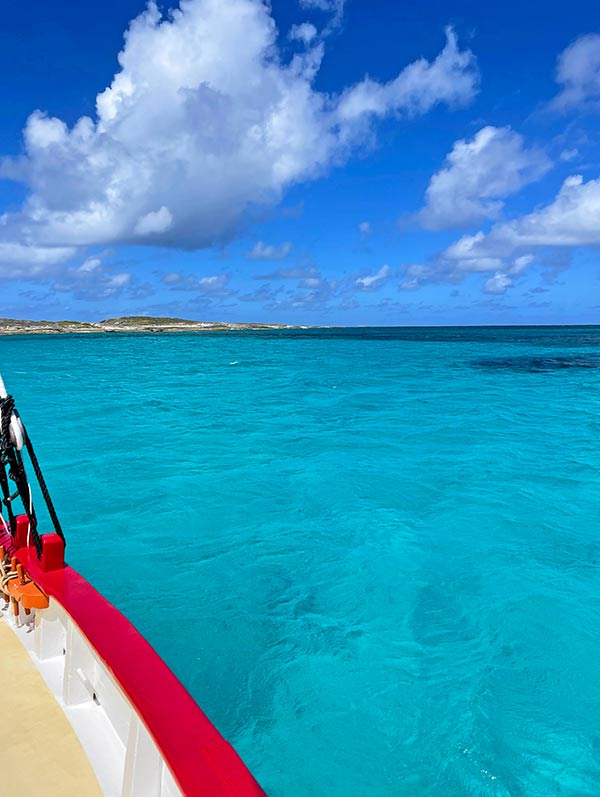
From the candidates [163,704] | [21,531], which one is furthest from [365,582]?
[163,704]

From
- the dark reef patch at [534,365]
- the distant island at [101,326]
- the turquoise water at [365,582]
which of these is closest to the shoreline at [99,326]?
the distant island at [101,326]

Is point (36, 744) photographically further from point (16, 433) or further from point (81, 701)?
point (16, 433)

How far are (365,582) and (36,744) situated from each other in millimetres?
5027

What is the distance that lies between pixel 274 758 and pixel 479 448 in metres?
11.1

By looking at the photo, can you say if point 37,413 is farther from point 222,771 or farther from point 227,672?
point 222,771

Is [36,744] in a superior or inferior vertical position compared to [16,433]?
inferior

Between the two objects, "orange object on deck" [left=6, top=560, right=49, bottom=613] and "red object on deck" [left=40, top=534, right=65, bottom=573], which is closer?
"orange object on deck" [left=6, top=560, right=49, bottom=613]

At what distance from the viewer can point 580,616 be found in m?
6.45

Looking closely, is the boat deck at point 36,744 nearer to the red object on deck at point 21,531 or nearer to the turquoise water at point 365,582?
the red object on deck at point 21,531

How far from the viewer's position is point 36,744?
2.86 metres

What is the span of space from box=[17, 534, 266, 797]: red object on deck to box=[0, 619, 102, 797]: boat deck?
0.54 metres

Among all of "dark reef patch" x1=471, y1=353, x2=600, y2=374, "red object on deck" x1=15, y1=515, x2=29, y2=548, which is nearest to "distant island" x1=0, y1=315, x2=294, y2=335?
"dark reef patch" x1=471, y1=353, x2=600, y2=374

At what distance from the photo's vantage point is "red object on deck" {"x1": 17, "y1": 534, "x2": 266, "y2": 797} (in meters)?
2.06

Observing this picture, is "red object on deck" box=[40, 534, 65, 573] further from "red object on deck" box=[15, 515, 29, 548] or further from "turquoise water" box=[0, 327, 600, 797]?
"turquoise water" box=[0, 327, 600, 797]
